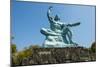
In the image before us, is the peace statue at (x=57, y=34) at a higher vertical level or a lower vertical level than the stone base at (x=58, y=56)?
higher

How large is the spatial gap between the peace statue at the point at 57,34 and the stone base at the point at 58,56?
0.07m

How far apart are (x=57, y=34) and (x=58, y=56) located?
1.01 ft

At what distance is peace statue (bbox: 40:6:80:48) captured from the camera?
3.00 metres

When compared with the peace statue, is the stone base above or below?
below

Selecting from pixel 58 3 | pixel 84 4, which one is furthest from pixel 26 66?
pixel 84 4

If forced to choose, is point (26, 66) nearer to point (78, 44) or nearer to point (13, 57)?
point (13, 57)

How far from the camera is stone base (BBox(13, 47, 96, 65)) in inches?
115

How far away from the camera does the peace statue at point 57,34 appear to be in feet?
9.85

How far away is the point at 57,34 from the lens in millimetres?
3061

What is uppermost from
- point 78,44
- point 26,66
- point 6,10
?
point 6,10

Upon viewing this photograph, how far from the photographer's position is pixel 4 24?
2.78 metres

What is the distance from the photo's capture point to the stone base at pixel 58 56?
2930 millimetres

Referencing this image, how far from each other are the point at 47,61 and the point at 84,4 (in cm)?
100

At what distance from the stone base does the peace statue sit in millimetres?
70
